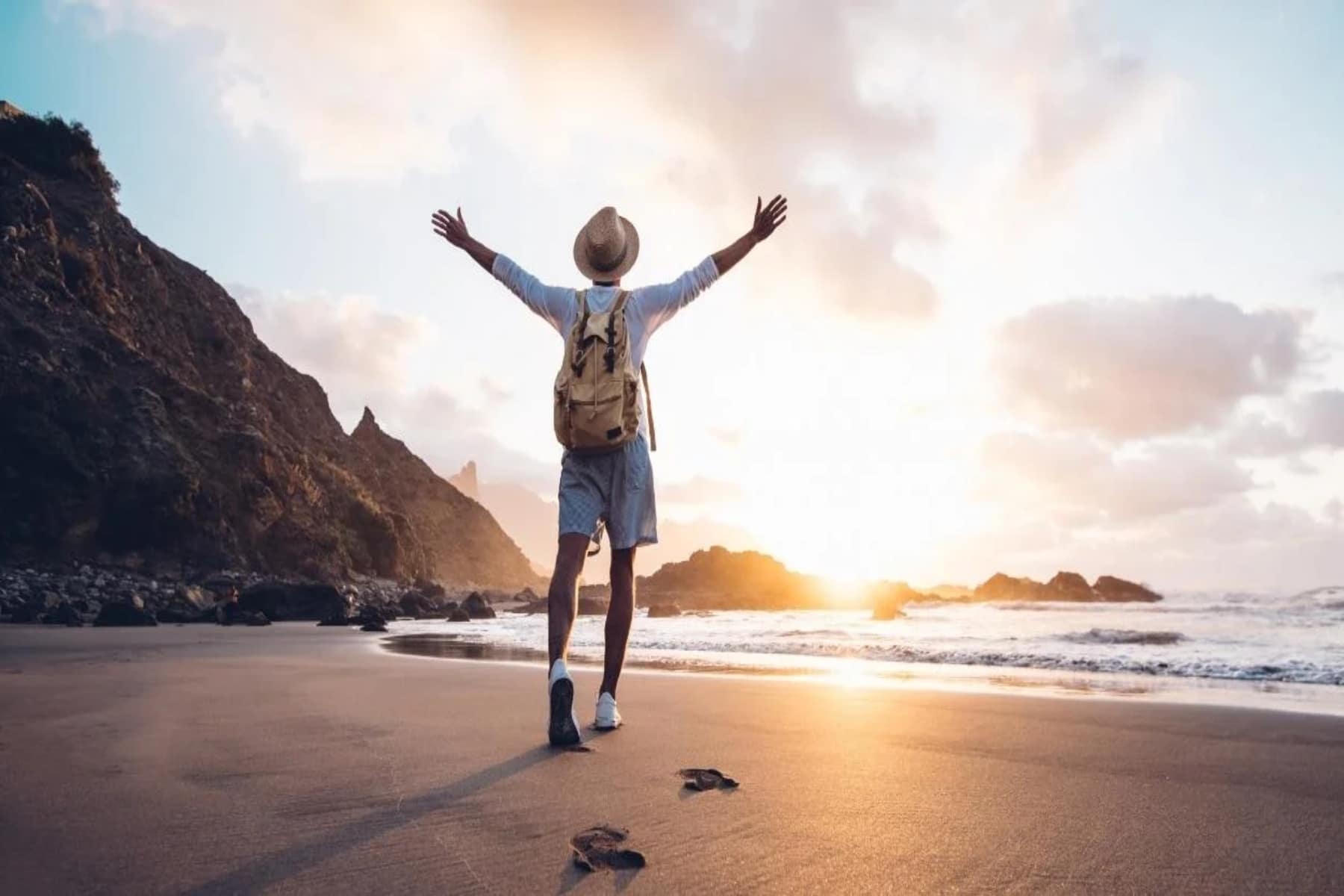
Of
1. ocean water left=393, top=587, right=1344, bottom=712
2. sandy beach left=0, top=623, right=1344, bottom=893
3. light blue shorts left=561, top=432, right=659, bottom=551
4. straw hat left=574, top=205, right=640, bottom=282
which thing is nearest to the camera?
sandy beach left=0, top=623, right=1344, bottom=893

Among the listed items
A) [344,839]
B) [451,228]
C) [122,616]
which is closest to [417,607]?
[122,616]

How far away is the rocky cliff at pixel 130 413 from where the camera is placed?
2738 cm

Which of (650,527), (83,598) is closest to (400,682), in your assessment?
(650,527)

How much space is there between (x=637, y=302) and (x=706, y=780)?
2.15 metres

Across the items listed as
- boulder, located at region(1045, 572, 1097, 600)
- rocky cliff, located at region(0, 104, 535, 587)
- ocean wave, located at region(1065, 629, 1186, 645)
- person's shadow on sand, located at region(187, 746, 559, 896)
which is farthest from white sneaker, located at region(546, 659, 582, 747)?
boulder, located at region(1045, 572, 1097, 600)

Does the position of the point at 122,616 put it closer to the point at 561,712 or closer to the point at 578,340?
the point at 578,340

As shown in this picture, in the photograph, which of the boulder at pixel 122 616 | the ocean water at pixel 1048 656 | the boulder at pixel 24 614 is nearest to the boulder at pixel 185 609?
the boulder at pixel 122 616

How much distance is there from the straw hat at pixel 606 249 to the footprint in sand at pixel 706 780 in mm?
2366

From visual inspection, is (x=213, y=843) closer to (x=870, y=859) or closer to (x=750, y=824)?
(x=750, y=824)

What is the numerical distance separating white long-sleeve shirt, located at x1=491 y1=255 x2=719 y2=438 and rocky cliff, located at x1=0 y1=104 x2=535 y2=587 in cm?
2961

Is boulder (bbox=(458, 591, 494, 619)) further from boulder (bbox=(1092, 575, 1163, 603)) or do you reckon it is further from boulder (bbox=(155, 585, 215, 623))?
boulder (bbox=(1092, 575, 1163, 603))

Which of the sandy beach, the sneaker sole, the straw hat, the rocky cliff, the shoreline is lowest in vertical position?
the shoreline

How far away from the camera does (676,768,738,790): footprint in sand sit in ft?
7.75

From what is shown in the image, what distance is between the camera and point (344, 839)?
68.6 inches
